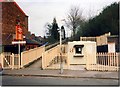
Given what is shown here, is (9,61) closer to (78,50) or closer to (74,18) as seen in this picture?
(78,50)

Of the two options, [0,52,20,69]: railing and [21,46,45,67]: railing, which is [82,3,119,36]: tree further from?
[0,52,20,69]: railing

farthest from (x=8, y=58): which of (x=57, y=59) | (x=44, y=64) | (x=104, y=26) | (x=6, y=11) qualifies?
(x=104, y=26)

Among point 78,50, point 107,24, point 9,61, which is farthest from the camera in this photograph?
point 107,24

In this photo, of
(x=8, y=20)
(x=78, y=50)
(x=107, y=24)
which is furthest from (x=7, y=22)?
(x=107, y=24)

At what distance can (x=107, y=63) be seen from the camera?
20.1m

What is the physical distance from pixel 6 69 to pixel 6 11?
1196cm

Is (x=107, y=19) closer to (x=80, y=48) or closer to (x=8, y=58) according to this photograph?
(x=80, y=48)

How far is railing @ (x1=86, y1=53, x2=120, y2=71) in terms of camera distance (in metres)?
18.4

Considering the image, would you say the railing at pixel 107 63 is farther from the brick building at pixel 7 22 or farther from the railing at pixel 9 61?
the brick building at pixel 7 22

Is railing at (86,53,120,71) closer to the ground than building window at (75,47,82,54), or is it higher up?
closer to the ground

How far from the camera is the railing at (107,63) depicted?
1836cm

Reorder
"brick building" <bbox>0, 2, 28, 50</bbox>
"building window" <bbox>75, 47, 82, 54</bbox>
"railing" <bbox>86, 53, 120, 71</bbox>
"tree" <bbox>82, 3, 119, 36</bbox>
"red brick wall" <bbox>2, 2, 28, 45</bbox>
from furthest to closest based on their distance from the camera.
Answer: "tree" <bbox>82, 3, 119, 36</bbox> < "red brick wall" <bbox>2, 2, 28, 45</bbox> < "brick building" <bbox>0, 2, 28, 50</bbox> < "building window" <bbox>75, 47, 82, 54</bbox> < "railing" <bbox>86, 53, 120, 71</bbox>

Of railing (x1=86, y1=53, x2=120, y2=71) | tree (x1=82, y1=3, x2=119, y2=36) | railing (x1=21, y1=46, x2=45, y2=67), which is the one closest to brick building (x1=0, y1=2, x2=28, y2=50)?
railing (x1=21, y1=46, x2=45, y2=67)

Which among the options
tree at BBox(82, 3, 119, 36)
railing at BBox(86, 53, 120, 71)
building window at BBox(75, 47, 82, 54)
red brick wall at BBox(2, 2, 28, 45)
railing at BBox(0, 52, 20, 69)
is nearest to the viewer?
railing at BBox(86, 53, 120, 71)
